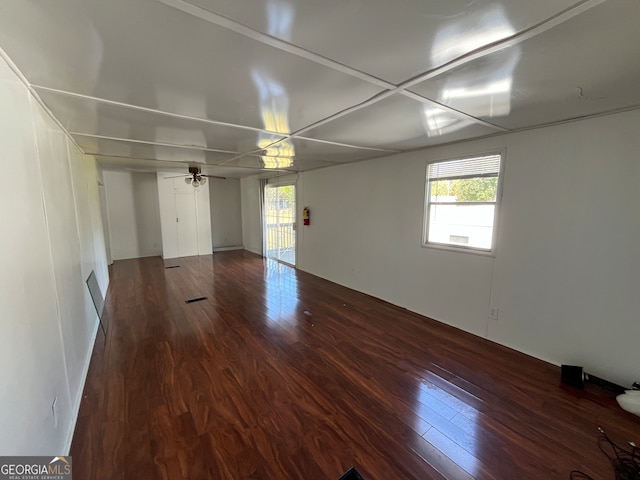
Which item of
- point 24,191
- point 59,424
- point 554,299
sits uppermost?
point 24,191

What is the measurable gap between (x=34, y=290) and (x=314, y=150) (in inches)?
118

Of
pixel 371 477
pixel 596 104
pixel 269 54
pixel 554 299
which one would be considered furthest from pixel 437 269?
pixel 269 54

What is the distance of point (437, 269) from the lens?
3.54 meters

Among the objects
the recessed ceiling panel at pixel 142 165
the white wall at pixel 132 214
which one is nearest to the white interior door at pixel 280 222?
the recessed ceiling panel at pixel 142 165

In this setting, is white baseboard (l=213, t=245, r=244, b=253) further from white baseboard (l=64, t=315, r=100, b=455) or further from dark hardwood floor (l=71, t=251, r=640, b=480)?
white baseboard (l=64, t=315, r=100, b=455)

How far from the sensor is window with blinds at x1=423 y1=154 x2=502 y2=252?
2.99m

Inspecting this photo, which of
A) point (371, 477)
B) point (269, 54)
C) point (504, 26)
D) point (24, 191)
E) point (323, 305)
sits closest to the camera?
point (504, 26)

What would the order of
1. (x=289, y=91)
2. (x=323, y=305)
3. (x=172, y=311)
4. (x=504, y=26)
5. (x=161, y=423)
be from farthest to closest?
(x=323, y=305) < (x=172, y=311) < (x=161, y=423) < (x=289, y=91) < (x=504, y=26)

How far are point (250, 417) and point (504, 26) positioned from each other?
2665 mm

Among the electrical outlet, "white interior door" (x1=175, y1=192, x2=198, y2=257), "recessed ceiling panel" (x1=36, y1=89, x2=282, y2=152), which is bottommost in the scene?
the electrical outlet

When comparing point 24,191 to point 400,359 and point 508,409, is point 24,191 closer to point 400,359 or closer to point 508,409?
point 400,359

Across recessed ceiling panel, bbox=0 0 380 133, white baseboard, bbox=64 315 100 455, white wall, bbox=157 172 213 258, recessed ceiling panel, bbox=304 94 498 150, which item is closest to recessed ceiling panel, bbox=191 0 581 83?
recessed ceiling panel, bbox=0 0 380 133

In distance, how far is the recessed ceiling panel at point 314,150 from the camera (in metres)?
3.12

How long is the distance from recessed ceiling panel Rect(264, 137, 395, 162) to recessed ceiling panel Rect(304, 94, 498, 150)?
0.27 meters
